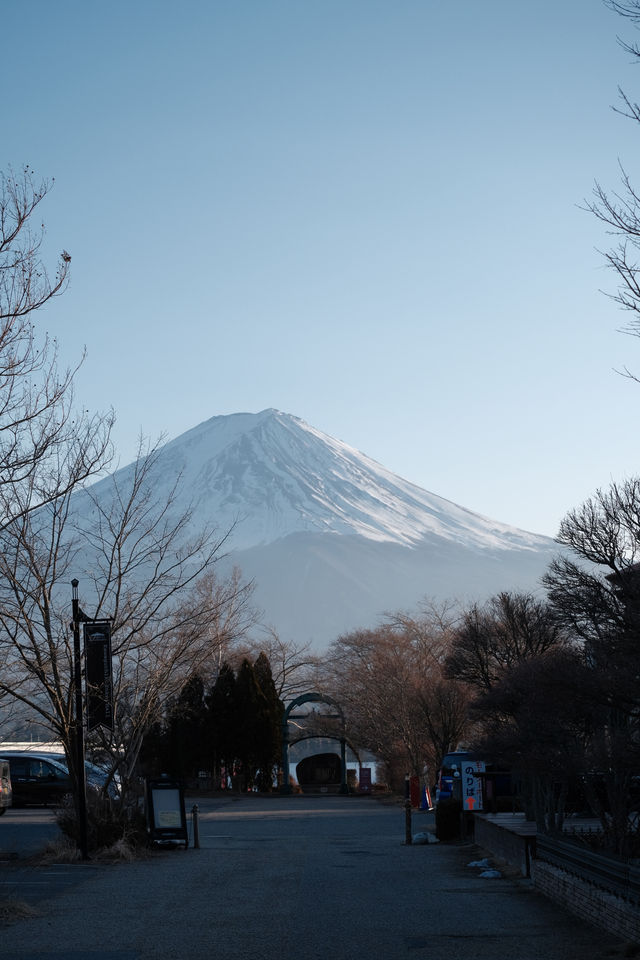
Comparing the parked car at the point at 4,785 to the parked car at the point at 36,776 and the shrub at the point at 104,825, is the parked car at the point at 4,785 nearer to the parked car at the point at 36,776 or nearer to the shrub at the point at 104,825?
the parked car at the point at 36,776

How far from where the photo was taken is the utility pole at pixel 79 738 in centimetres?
1736

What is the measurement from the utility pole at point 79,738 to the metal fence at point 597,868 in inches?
301

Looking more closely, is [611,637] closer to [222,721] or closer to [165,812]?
[165,812]

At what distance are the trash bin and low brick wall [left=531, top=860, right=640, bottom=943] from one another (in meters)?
7.78

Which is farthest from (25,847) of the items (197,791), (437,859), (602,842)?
(197,791)

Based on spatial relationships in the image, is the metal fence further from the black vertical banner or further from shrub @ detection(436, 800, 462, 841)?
shrub @ detection(436, 800, 462, 841)

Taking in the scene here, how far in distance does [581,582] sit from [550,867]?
19.6 feet

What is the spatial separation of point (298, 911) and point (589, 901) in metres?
3.01

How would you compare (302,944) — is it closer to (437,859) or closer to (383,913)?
(383,913)

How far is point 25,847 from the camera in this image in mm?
19875

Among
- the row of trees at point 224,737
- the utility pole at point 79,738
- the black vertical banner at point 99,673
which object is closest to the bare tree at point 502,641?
the black vertical banner at point 99,673

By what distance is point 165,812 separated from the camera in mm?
19359

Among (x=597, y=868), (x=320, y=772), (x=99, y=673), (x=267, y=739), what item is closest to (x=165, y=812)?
(x=99, y=673)

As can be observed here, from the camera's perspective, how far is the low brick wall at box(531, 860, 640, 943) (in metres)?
8.99
